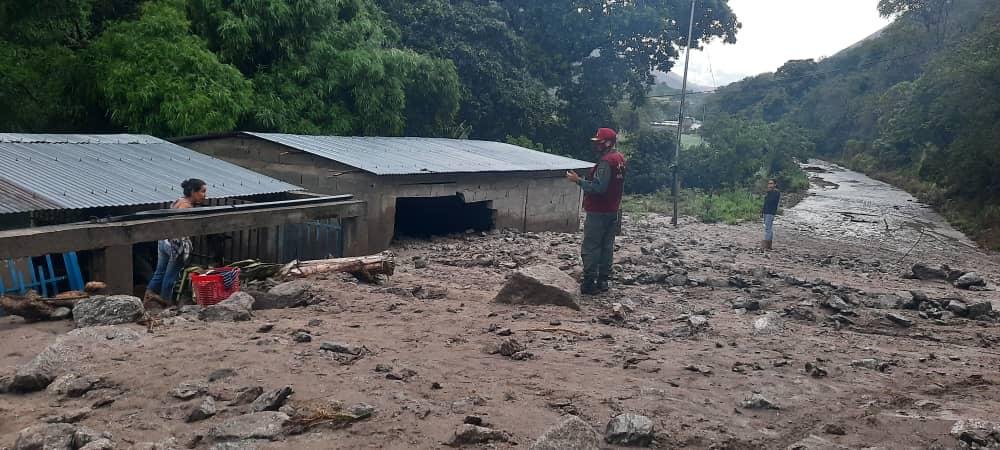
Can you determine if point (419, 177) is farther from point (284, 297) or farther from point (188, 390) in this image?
point (188, 390)

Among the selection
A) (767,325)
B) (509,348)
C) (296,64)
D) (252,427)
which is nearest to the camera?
(252,427)

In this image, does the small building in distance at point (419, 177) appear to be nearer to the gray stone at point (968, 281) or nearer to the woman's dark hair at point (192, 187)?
the woman's dark hair at point (192, 187)

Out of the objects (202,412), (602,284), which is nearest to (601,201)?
(602,284)

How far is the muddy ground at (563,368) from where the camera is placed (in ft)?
12.9

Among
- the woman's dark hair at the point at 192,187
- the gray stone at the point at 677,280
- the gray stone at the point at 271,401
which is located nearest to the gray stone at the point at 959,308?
the gray stone at the point at 677,280

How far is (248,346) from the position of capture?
512 centimetres

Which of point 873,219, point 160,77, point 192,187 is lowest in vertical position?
point 873,219

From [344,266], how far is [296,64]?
11907 mm

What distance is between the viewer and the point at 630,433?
12.2 ft

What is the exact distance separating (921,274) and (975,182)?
16.5 meters

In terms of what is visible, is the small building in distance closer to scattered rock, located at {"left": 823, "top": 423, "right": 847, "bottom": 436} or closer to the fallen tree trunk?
the fallen tree trunk

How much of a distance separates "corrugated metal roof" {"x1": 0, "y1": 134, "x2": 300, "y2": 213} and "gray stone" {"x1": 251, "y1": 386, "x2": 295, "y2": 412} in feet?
16.0

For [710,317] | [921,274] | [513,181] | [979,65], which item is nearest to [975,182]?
[979,65]

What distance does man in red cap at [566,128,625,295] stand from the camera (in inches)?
298
